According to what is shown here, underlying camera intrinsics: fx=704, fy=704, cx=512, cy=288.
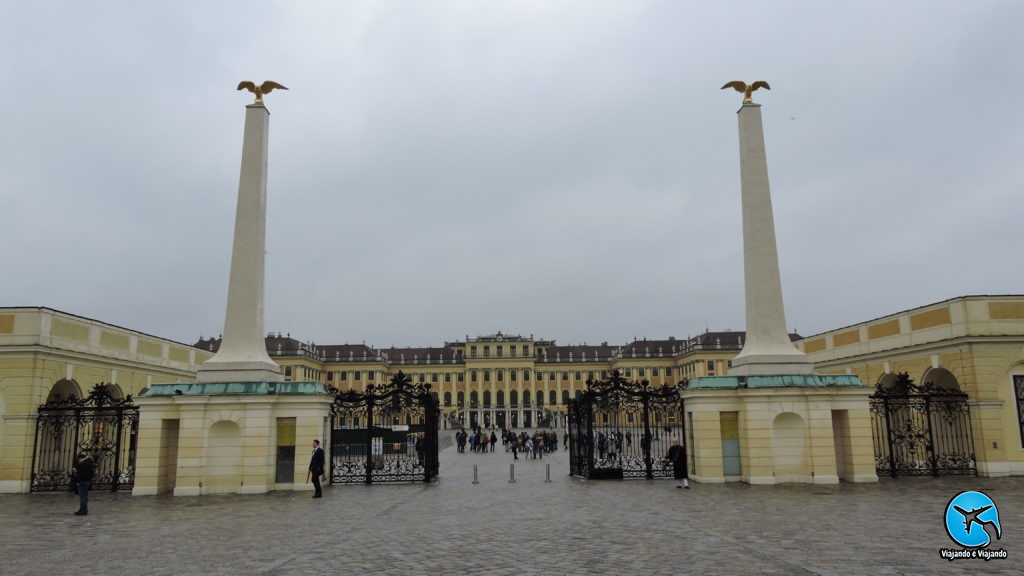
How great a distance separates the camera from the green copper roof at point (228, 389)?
2020cm

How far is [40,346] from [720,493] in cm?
2117

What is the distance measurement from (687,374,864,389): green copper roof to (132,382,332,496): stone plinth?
1180 cm

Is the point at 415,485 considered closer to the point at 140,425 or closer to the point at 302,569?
the point at 140,425

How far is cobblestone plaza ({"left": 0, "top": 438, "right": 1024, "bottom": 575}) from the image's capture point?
10055 mm

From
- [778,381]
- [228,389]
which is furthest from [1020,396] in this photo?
[228,389]

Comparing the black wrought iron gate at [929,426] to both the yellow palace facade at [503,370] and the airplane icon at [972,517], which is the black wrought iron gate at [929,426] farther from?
the yellow palace facade at [503,370]

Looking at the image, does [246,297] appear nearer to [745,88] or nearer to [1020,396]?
[745,88]

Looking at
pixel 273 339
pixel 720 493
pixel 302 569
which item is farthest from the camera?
pixel 273 339

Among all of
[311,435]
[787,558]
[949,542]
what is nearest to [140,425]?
[311,435]

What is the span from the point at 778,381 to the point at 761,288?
112 inches

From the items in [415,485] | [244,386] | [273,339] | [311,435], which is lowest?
[415,485]

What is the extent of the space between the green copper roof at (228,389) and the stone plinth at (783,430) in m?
11.9

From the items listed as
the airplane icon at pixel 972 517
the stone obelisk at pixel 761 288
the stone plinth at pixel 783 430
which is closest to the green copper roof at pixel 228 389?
the stone plinth at pixel 783 430

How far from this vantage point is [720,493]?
18547 mm
